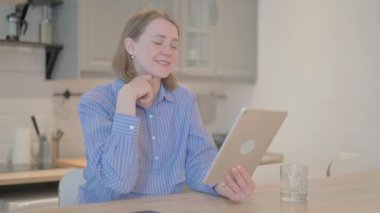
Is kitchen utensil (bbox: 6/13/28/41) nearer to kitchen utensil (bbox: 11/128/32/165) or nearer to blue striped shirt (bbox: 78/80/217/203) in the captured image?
kitchen utensil (bbox: 11/128/32/165)

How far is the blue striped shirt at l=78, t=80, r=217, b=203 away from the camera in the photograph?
1.45 metres

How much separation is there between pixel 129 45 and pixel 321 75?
6.58 ft

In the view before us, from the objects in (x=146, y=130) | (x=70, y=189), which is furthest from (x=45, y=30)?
(x=146, y=130)

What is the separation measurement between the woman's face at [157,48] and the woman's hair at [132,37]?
2 centimetres

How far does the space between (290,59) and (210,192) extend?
224cm

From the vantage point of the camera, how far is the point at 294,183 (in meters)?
1.40

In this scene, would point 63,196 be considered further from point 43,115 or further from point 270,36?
point 270,36

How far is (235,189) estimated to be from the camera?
139cm

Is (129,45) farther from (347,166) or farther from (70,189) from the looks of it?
(347,166)

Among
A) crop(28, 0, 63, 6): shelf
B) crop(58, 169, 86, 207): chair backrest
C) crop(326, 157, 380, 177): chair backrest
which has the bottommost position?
crop(326, 157, 380, 177): chair backrest

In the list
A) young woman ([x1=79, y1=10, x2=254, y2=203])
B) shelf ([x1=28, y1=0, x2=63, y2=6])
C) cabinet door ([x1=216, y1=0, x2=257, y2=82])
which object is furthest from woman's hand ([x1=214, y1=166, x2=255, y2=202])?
cabinet door ([x1=216, y1=0, x2=257, y2=82])

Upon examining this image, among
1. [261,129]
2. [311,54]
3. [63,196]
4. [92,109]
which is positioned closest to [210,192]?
[261,129]

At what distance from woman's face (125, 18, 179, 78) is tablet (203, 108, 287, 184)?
41 centimetres

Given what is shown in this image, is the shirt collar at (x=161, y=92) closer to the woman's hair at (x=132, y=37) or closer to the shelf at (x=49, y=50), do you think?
the woman's hair at (x=132, y=37)
